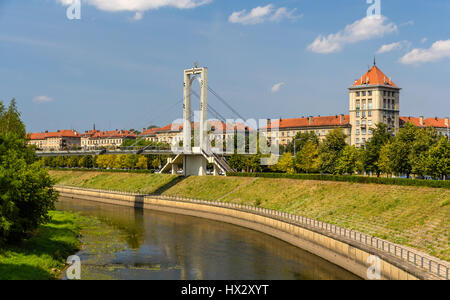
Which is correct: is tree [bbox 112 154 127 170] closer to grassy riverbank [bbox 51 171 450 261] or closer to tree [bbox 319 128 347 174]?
grassy riverbank [bbox 51 171 450 261]

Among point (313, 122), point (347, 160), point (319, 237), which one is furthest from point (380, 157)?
point (313, 122)

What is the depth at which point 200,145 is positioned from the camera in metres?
74.9

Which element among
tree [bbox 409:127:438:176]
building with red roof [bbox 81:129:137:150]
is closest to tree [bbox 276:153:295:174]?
tree [bbox 409:127:438:176]

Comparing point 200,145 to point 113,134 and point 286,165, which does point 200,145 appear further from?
point 113,134

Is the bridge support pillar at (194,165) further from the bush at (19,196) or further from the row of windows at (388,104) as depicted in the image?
the row of windows at (388,104)

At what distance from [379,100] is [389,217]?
7827 centimetres

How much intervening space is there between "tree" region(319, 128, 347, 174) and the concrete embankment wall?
17791 millimetres

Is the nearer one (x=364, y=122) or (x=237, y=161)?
(x=237, y=161)

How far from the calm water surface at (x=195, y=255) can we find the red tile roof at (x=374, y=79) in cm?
7264

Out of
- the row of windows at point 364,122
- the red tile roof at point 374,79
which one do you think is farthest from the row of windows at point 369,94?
the row of windows at point 364,122

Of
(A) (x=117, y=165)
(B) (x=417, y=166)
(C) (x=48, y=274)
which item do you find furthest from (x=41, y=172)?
(A) (x=117, y=165)

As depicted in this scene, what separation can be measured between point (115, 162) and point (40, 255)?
88.1 meters

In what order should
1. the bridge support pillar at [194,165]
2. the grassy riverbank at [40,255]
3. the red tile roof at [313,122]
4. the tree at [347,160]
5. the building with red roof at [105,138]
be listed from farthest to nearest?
the building with red roof at [105,138] < the red tile roof at [313,122] < the bridge support pillar at [194,165] < the tree at [347,160] < the grassy riverbank at [40,255]

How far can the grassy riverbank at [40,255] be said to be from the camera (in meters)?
26.9
